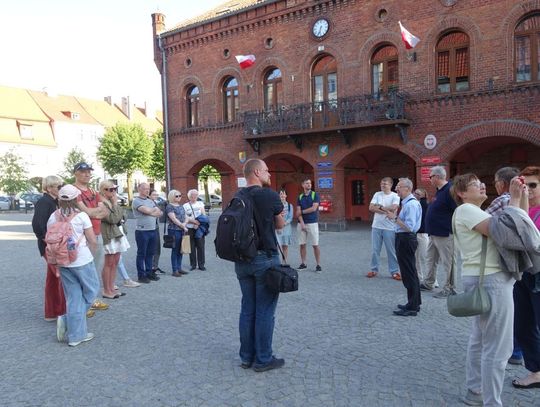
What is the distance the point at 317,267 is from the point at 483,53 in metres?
9.84

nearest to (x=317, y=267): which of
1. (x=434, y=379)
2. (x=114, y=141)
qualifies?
(x=434, y=379)

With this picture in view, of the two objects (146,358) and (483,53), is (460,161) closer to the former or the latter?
(483,53)

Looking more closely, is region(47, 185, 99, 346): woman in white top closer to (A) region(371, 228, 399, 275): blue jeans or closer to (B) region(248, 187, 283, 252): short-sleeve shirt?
(B) region(248, 187, 283, 252): short-sleeve shirt

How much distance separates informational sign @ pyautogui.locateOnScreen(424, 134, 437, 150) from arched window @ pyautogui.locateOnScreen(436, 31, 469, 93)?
158 centimetres

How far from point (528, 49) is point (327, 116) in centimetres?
695

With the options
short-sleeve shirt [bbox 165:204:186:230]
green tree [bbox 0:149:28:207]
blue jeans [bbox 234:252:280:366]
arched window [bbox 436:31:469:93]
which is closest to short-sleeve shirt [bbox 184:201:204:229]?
short-sleeve shirt [bbox 165:204:186:230]

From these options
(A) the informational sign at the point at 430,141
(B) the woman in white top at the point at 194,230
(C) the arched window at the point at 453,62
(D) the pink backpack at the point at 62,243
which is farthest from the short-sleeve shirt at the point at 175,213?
(C) the arched window at the point at 453,62

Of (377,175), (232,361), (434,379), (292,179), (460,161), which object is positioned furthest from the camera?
(292,179)

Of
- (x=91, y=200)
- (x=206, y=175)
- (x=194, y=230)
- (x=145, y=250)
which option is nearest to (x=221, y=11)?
(x=206, y=175)

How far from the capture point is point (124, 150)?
42688mm

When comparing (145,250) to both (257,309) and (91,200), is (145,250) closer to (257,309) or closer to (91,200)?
(91,200)

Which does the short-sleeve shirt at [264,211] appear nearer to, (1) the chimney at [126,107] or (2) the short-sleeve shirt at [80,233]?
(2) the short-sleeve shirt at [80,233]

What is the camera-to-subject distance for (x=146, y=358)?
16.0 ft

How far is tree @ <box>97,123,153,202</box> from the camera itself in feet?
141
